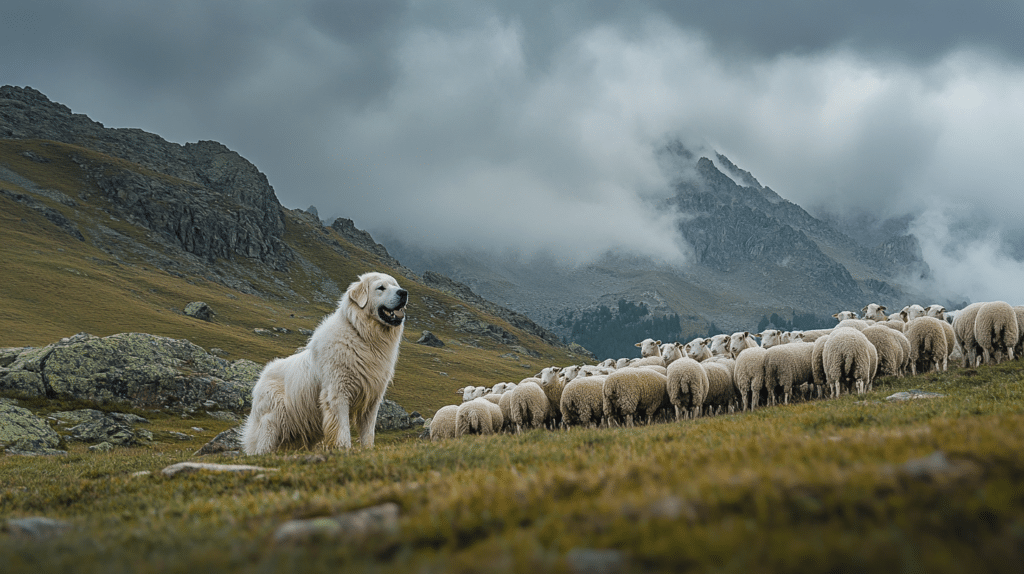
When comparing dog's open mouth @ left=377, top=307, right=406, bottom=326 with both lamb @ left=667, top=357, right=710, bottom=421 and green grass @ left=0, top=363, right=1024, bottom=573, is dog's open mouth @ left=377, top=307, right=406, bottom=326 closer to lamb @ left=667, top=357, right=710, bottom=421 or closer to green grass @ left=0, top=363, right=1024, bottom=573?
green grass @ left=0, top=363, right=1024, bottom=573

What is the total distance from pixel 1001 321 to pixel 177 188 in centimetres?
22077

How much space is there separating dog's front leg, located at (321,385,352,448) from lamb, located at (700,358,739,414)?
1412 centimetres

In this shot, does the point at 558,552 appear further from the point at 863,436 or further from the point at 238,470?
the point at 238,470

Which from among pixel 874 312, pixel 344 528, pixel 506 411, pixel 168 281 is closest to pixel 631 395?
pixel 506 411

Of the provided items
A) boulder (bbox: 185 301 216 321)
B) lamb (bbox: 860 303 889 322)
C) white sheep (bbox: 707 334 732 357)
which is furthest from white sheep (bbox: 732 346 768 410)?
boulder (bbox: 185 301 216 321)

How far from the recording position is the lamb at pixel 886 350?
59.5 feet

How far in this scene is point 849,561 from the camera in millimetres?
2033

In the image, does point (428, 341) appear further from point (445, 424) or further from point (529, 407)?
point (529, 407)

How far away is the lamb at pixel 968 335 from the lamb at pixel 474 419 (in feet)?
60.1

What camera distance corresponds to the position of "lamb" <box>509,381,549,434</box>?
20469 mm

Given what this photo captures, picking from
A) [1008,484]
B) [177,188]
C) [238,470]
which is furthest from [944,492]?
[177,188]

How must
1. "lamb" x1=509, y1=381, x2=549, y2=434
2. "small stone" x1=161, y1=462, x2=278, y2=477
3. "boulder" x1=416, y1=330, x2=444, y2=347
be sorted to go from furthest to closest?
1. "boulder" x1=416, y1=330, x2=444, y2=347
2. "lamb" x1=509, y1=381, x2=549, y2=434
3. "small stone" x1=161, y1=462, x2=278, y2=477

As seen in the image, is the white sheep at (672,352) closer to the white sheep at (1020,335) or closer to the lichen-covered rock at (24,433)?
the white sheep at (1020,335)

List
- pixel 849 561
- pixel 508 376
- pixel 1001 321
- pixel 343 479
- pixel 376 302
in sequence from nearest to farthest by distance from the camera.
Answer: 1. pixel 849 561
2. pixel 343 479
3. pixel 376 302
4. pixel 1001 321
5. pixel 508 376
